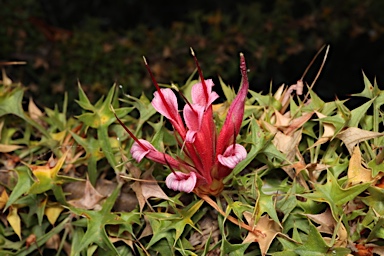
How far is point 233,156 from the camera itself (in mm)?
603

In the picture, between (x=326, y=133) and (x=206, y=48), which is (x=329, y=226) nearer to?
(x=326, y=133)

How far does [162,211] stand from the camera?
2.22 ft

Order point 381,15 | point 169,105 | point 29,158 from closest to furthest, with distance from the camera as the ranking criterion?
point 169,105
point 29,158
point 381,15

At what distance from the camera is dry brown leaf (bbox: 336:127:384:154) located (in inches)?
25.2

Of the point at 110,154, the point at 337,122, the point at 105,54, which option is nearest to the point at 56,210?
the point at 110,154

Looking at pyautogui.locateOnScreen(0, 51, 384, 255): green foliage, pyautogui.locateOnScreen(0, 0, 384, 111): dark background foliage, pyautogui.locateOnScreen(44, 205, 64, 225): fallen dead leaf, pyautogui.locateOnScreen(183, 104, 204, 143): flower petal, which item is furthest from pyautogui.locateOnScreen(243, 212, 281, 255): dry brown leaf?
pyautogui.locateOnScreen(0, 0, 384, 111): dark background foliage

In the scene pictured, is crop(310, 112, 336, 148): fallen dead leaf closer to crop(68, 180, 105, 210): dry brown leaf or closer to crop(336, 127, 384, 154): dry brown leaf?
crop(336, 127, 384, 154): dry brown leaf

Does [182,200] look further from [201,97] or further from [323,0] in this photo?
[323,0]

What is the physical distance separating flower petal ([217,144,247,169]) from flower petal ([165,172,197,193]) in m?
0.03

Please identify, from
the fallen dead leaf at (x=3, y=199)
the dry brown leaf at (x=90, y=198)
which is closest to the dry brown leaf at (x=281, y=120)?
the dry brown leaf at (x=90, y=198)

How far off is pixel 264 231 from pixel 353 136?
14 cm

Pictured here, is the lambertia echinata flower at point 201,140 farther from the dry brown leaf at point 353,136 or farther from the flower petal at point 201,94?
the dry brown leaf at point 353,136

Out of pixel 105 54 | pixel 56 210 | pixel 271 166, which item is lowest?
pixel 105 54

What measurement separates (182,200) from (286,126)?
0.14 meters
